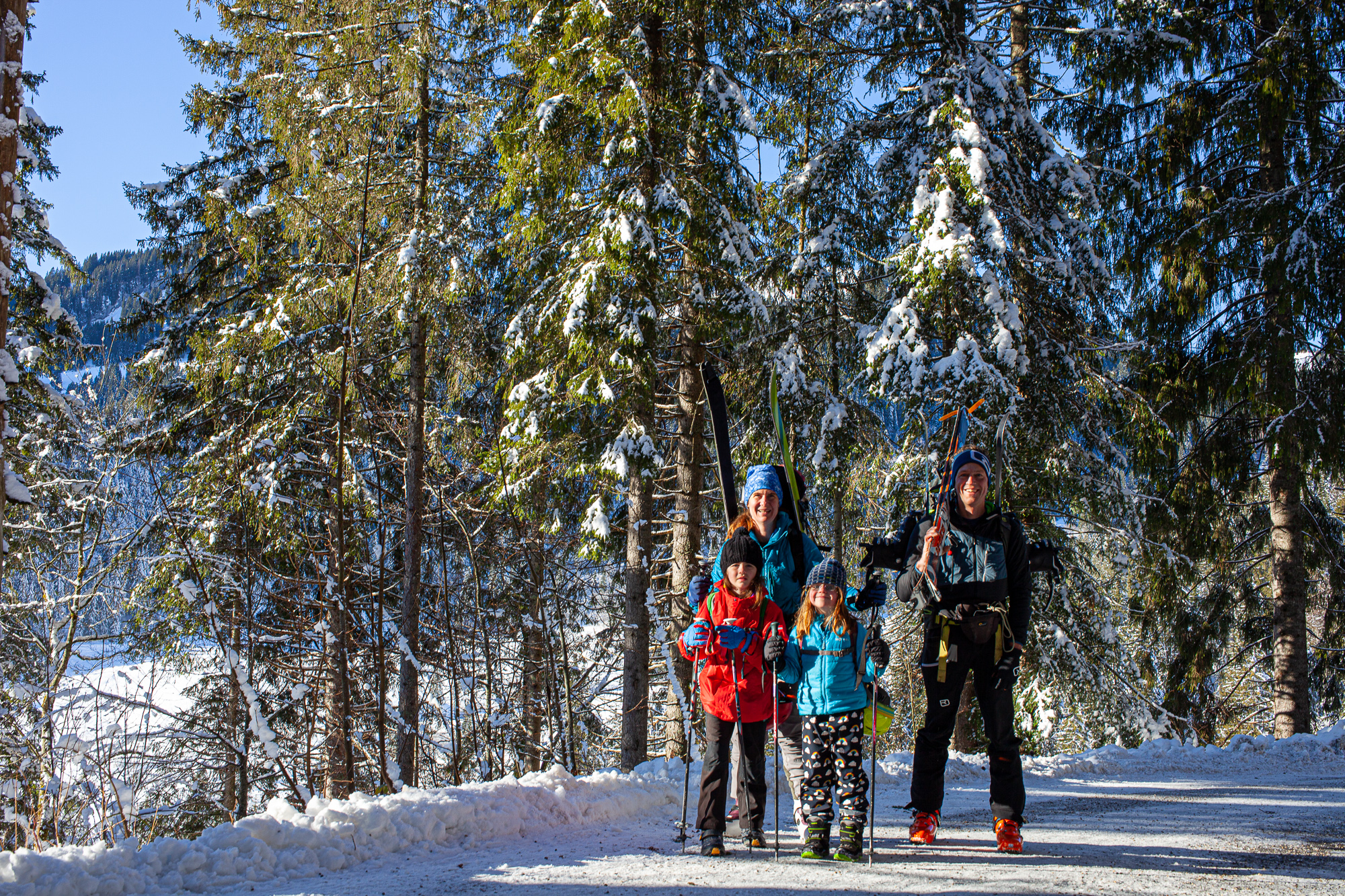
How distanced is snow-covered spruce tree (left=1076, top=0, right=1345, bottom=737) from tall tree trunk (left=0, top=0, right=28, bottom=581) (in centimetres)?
1137

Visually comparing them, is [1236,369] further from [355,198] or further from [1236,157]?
[355,198]

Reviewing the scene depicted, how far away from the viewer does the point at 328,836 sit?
12.5 feet

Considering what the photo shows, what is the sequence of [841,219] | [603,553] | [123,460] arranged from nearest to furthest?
[123,460] → [603,553] → [841,219]

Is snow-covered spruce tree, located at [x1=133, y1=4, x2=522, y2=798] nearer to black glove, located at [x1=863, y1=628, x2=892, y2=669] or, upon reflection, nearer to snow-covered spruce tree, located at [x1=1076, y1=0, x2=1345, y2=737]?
black glove, located at [x1=863, y1=628, x2=892, y2=669]

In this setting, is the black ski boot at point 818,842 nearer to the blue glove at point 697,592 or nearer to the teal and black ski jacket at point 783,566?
the teal and black ski jacket at point 783,566

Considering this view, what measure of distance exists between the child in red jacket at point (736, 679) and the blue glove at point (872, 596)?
0.44 m

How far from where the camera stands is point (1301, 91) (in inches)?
444

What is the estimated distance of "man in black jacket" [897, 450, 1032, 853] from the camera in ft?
14.7

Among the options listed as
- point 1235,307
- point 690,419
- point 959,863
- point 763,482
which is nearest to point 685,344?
point 690,419

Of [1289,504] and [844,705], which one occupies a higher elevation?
[1289,504]

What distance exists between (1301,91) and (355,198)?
12.6 meters

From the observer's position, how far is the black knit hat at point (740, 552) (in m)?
4.45

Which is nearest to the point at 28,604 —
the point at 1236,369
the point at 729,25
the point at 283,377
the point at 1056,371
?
the point at 283,377

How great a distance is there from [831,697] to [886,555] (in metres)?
0.89
